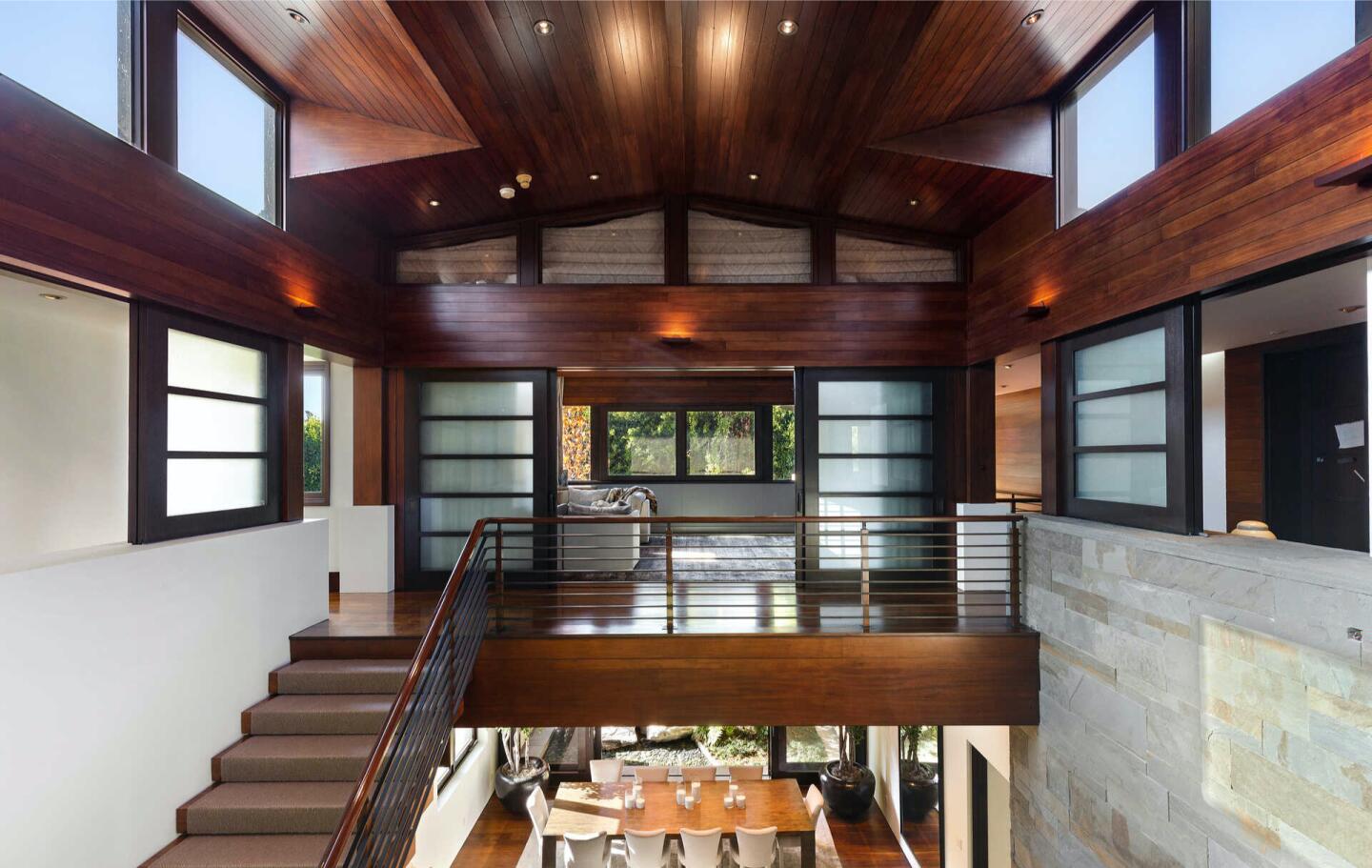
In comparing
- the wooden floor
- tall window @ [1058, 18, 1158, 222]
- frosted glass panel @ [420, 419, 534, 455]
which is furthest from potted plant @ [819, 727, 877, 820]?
tall window @ [1058, 18, 1158, 222]

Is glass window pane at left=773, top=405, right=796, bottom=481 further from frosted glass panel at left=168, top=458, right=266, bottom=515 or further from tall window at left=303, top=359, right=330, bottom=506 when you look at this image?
frosted glass panel at left=168, top=458, right=266, bottom=515

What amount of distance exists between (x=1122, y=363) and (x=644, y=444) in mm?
7300

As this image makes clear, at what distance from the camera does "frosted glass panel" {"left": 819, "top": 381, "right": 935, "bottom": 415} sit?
5871 mm

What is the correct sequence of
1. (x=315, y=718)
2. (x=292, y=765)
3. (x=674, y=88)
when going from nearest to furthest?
(x=292, y=765) < (x=315, y=718) < (x=674, y=88)

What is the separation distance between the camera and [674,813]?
5875mm

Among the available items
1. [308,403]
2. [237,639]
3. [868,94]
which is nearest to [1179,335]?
[868,94]

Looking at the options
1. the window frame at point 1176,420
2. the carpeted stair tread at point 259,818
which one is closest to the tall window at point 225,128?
the carpeted stair tread at point 259,818

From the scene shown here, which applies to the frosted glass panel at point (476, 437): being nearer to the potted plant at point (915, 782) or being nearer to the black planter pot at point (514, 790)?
the black planter pot at point (514, 790)

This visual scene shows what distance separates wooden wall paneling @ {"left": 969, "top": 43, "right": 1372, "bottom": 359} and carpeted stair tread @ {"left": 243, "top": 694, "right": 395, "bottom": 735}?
4.95 meters

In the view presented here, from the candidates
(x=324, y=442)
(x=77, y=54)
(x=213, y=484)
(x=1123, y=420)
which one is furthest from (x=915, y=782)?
(x=77, y=54)

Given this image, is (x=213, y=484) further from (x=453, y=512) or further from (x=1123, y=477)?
(x=1123, y=477)

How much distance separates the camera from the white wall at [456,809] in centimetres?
575

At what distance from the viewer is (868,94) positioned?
12.6ft

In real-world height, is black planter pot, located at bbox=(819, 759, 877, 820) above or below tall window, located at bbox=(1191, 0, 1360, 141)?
below
